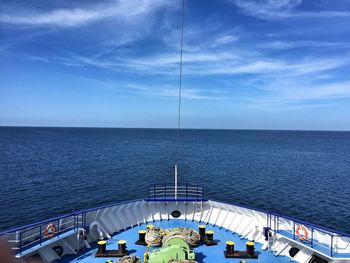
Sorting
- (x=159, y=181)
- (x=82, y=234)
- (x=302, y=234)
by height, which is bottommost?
(x=159, y=181)

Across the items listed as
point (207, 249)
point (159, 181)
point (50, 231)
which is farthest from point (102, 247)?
point (159, 181)

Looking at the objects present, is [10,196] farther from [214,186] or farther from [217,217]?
[217,217]

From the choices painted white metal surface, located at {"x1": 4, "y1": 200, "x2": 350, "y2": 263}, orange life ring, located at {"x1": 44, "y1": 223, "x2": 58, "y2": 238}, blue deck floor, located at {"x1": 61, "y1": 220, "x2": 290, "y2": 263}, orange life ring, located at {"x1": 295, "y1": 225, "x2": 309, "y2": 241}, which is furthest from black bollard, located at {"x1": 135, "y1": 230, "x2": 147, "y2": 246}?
orange life ring, located at {"x1": 295, "y1": 225, "x2": 309, "y2": 241}

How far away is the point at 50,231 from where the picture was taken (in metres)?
12.3

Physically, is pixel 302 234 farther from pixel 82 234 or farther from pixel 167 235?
pixel 82 234

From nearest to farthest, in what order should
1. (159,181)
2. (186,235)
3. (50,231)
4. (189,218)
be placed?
(50,231) < (186,235) < (189,218) < (159,181)

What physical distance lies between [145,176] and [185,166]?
1517 centimetres

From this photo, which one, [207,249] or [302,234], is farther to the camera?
[207,249]

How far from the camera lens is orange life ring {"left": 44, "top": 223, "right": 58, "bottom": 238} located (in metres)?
12.2

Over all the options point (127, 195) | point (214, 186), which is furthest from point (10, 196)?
point (214, 186)

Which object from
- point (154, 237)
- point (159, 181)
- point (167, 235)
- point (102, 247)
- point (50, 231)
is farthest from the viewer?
point (159, 181)

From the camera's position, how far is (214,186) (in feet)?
146

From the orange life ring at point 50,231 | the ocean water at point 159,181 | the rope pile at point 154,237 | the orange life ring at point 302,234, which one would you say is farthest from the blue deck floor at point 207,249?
the ocean water at point 159,181

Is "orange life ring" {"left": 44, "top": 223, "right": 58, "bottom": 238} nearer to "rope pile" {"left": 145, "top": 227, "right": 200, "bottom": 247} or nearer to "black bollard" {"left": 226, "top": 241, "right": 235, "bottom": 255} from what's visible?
"rope pile" {"left": 145, "top": 227, "right": 200, "bottom": 247}
